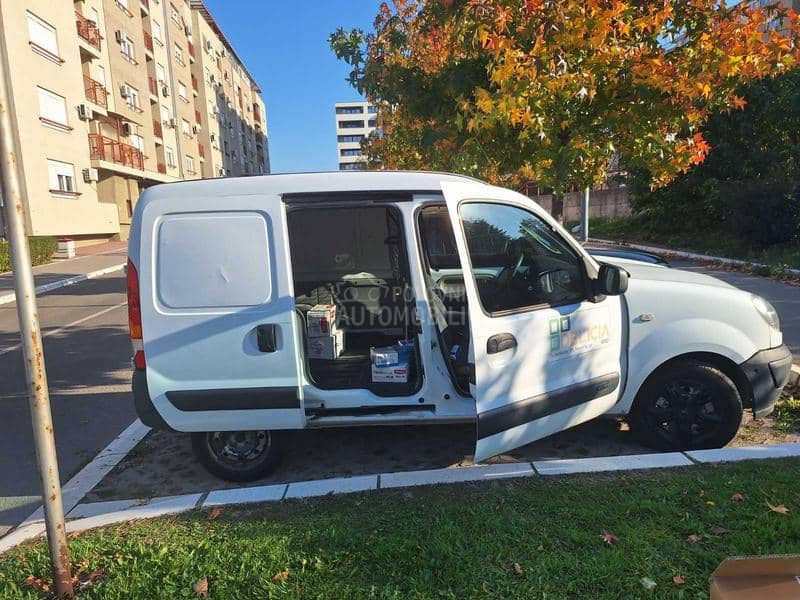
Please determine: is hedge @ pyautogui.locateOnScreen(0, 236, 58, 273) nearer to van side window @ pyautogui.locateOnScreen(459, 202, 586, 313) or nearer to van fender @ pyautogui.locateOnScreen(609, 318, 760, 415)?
van side window @ pyautogui.locateOnScreen(459, 202, 586, 313)

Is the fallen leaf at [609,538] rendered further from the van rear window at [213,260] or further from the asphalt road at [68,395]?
the asphalt road at [68,395]

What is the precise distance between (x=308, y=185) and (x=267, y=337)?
1021 mm

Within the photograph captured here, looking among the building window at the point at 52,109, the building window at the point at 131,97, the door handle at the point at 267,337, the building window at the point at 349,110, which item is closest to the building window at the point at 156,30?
the building window at the point at 131,97

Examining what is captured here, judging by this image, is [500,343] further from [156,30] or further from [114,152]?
[156,30]

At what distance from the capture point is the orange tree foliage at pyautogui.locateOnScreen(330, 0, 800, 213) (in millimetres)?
4496

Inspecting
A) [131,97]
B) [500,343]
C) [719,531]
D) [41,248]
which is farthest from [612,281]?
[131,97]

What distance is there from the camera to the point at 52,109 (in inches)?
925

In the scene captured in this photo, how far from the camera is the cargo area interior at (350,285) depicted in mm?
4258

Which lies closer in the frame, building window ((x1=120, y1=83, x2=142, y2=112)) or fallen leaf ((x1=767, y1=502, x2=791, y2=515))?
fallen leaf ((x1=767, y1=502, x2=791, y2=515))

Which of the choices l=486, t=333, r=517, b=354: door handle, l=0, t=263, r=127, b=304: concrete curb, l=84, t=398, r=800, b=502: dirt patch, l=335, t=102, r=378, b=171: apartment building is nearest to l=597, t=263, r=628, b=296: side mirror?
l=486, t=333, r=517, b=354: door handle

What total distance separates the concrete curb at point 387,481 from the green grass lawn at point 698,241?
10.5 metres

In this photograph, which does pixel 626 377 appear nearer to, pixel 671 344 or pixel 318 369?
pixel 671 344

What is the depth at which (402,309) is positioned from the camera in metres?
4.87

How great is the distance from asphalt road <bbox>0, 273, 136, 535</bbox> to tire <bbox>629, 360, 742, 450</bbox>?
14.4 feet
